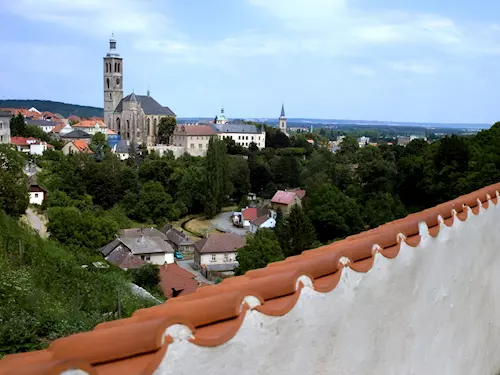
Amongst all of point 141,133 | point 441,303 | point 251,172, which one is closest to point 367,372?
point 441,303

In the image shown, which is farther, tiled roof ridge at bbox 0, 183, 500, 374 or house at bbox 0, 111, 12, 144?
house at bbox 0, 111, 12, 144

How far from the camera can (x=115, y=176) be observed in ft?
141

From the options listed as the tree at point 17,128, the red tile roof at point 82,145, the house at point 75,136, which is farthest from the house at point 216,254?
the house at point 75,136

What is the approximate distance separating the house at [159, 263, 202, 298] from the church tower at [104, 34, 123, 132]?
199 ft

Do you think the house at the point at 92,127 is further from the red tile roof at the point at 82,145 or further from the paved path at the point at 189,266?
the paved path at the point at 189,266

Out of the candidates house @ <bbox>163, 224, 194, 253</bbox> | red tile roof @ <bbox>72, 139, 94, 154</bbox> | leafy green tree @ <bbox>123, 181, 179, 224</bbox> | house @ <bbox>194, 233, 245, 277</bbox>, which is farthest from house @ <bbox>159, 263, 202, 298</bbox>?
red tile roof @ <bbox>72, 139, 94, 154</bbox>

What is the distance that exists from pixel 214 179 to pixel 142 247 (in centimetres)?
1697

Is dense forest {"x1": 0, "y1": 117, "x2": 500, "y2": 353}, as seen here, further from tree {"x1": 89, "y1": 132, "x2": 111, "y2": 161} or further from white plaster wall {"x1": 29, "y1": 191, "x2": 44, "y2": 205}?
white plaster wall {"x1": 29, "y1": 191, "x2": 44, "y2": 205}

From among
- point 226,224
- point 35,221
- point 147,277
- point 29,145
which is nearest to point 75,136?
point 29,145

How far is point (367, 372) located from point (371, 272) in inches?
19.6

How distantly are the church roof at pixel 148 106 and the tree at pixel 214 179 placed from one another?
3190 centimetres

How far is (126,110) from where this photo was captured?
74.6 metres

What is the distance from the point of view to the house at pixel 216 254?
1199 inches

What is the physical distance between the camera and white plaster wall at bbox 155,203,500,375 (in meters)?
2.00
